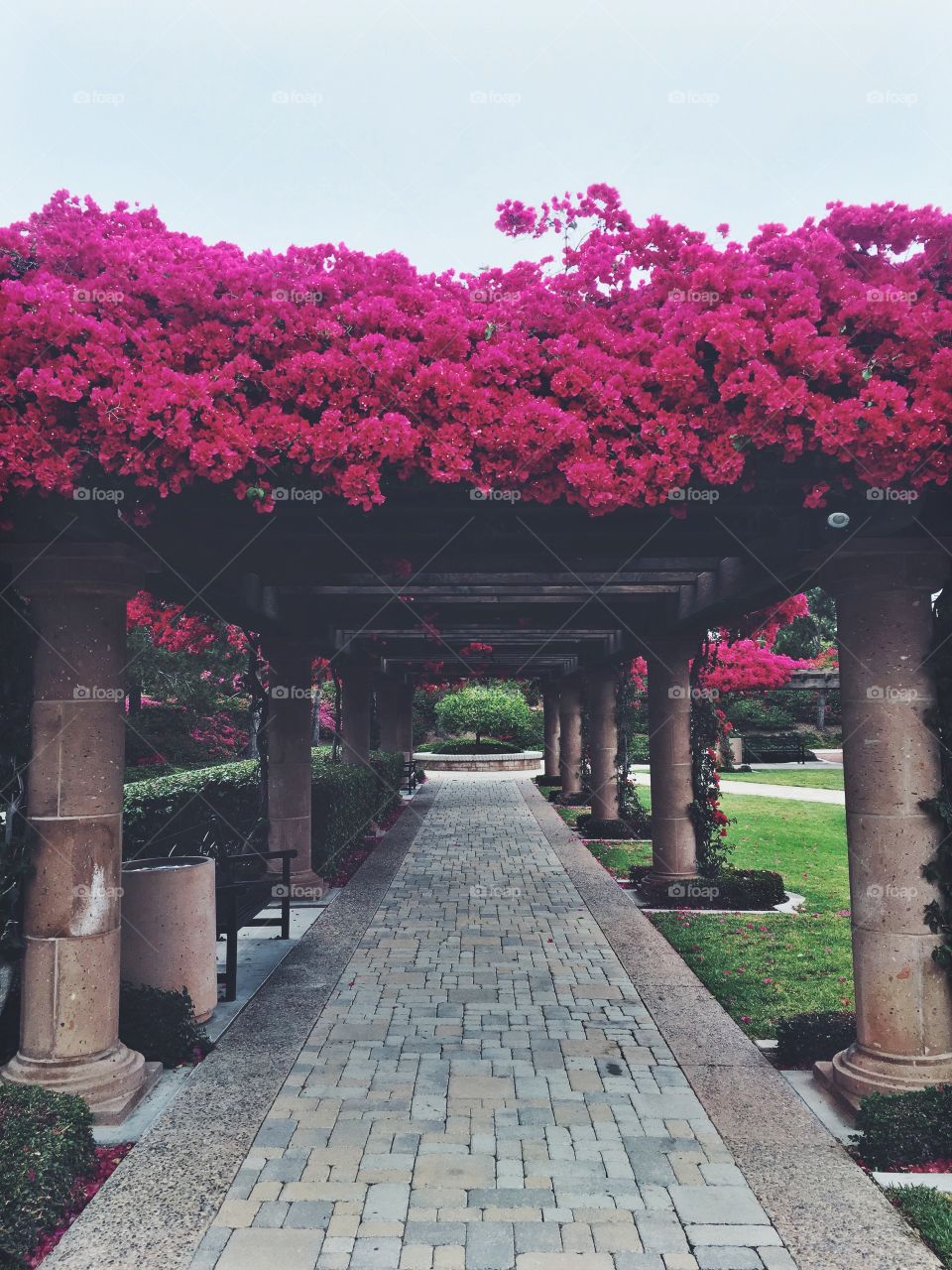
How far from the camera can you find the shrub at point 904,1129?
4.12 m

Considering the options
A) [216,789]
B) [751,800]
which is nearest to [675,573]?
[216,789]

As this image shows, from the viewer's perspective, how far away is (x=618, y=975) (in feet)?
23.9

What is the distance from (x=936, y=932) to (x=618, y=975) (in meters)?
3.20

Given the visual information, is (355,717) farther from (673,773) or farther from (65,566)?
(65,566)

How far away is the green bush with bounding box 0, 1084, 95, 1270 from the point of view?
3434mm

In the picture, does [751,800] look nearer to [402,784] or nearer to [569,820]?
[569,820]

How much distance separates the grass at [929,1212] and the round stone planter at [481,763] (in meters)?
29.9

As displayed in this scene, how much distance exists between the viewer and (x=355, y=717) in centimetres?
1709
